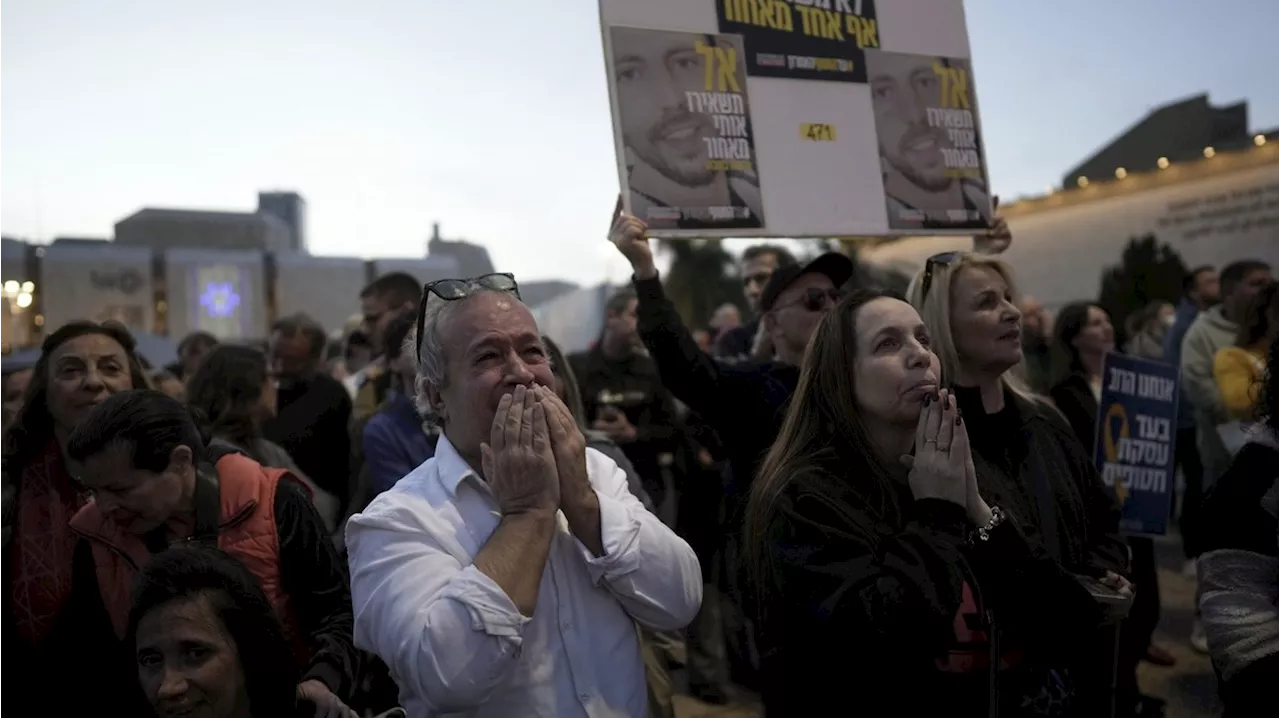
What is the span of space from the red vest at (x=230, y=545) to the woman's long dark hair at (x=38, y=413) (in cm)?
44

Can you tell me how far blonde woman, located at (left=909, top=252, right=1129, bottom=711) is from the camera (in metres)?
2.66

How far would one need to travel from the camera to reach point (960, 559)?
220 cm

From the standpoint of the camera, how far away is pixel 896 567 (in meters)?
2.13

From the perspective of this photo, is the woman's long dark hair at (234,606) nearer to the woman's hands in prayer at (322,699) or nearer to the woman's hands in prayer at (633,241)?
the woman's hands in prayer at (322,699)

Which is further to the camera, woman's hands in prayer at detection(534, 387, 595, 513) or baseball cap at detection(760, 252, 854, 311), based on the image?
baseball cap at detection(760, 252, 854, 311)

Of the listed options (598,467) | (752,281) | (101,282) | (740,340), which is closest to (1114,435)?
(752,281)

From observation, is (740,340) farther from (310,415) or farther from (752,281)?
(310,415)

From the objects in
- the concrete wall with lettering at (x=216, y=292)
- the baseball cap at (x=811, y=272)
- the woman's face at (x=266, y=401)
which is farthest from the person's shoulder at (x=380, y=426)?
the concrete wall with lettering at (x=216, y=292)

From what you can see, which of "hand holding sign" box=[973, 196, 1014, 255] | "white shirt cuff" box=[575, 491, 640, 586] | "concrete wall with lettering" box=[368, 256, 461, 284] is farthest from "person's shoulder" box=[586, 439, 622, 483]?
"concrete wall with lettering" box=[368, 256, 461, 284]

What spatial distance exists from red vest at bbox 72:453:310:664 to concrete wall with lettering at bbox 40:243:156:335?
26476 millimetres

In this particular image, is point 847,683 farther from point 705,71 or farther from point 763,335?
point 763,335

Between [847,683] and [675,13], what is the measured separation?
7.83 ft

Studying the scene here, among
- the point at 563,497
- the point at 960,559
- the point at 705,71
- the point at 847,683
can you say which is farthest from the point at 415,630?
the point at 705,71

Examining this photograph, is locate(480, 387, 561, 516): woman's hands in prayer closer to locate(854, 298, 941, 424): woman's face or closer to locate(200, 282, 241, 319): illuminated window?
locate(854, 298, 941, 424): woman's face
